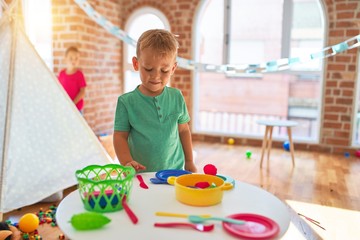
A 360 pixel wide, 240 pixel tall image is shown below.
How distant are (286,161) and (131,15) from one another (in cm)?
235

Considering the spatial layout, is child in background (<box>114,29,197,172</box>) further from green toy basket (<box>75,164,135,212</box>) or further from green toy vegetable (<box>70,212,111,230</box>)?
green toy vegetable (<box>70,212,111,230</box>)

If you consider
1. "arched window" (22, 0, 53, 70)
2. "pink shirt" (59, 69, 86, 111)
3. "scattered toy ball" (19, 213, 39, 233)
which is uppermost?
"arched window" (22, 0, 53, 70)

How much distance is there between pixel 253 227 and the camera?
2.25ft

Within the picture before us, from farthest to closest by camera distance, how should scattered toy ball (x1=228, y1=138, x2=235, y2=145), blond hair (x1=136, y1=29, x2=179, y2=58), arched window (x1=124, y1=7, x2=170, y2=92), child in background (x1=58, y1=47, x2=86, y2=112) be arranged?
arched window (x1=124, y1=7, x2=170, y2=92)
scattered toy ball (x1=228, y1=138, x2=235, y2=145)
child in background (x1=58, y1=47, x2=86, y2=112)
blond hair (x1=136, y1=29, x2=179, y2=58)

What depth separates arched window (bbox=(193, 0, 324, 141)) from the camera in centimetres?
460

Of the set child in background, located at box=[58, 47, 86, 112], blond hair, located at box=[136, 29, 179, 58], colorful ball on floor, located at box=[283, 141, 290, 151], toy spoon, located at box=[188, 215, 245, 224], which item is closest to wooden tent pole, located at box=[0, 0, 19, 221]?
blond hair, located at box=[136, 29, 179, 58]

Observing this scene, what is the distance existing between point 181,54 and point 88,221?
3.55 metres

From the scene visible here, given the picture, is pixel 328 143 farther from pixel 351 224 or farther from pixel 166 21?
pixel 166 21

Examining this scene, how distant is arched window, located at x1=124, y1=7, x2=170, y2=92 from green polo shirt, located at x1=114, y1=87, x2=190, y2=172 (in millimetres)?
3005

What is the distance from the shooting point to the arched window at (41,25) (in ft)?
10.4

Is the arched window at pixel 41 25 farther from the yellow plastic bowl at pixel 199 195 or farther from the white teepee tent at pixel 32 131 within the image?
the yellow plastic bowl at pixel 199 195

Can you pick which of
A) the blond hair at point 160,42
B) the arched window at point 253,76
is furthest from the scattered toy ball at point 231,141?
the blond hair at point 160,42

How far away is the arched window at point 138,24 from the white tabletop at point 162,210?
11.0 feet

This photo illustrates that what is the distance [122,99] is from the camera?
3.95ft
